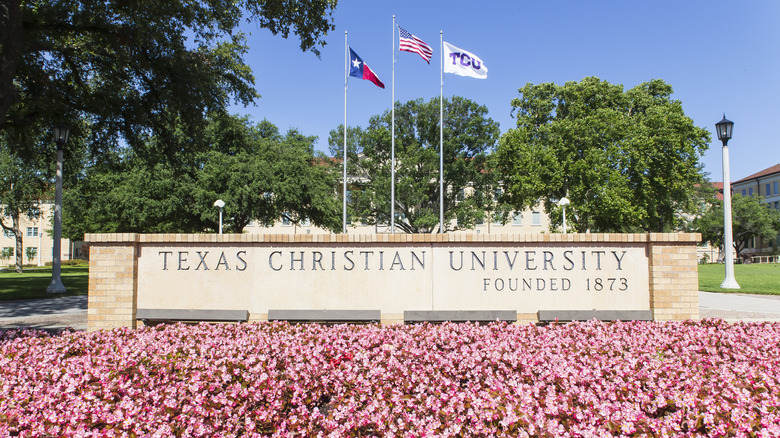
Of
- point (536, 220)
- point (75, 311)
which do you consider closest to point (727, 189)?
point (75, 311)

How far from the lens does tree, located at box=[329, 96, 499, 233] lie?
40.6 m

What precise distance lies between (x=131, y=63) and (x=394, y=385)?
15.4 m

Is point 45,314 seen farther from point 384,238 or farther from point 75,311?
point 384,238

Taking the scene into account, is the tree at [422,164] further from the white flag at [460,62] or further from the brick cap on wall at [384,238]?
the brick cap on wall at [384,238]

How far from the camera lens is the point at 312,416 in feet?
11.0

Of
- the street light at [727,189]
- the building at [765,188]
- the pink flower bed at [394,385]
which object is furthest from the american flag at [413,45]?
the building at [765,188]

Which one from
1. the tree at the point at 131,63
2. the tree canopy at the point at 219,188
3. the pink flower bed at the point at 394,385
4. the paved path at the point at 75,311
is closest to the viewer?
the pink flower bed at the point at 394,385

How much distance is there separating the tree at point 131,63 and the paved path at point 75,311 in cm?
497

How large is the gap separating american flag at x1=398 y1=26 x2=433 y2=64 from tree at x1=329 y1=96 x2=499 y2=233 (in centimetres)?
1606

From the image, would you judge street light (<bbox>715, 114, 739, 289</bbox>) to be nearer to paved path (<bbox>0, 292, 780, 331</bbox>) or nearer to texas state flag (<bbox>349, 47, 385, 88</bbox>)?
paved path (<bbox>0, 292, 780, 331</bbox>)

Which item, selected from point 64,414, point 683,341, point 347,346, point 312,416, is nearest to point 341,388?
point 312,416

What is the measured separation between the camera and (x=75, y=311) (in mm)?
12305

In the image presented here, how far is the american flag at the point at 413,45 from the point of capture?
2378 centimetres

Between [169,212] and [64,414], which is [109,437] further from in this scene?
[169,212]
